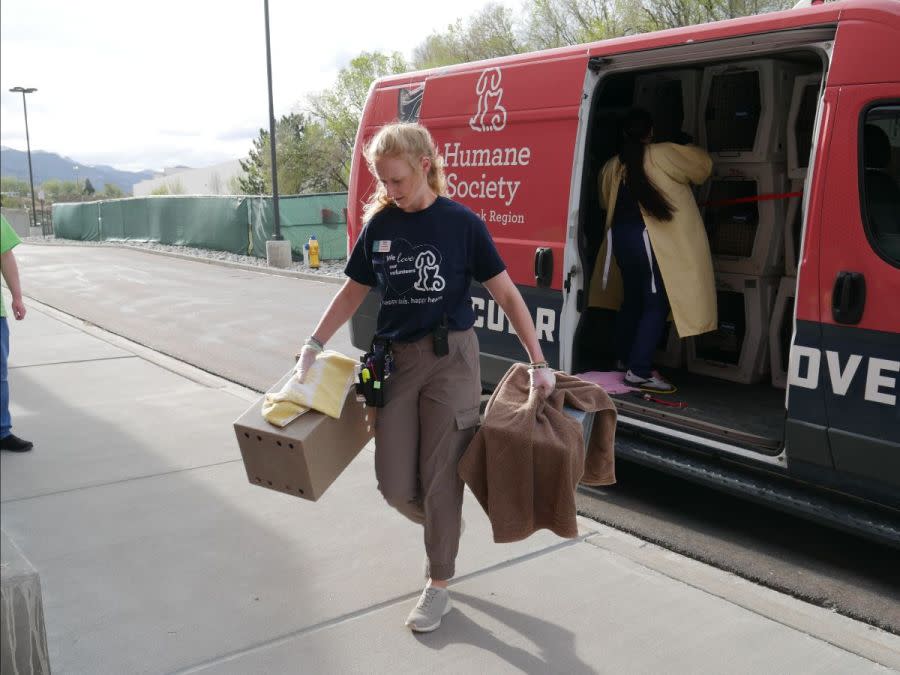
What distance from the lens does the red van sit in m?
3.66

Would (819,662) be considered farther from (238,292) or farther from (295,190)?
(295,190)

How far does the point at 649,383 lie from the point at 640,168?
133cm

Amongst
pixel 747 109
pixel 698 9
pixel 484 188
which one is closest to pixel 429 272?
pixel 484 188

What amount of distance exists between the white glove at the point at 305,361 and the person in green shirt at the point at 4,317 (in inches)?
95.6

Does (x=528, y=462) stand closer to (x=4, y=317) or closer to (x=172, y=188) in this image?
(x=4, y=317)

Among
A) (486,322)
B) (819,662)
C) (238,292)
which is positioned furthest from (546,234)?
(238,292)

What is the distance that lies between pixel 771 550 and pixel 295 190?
1991 inches

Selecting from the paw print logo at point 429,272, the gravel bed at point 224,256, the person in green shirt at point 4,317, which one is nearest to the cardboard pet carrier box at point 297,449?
the paw print logo at point 429,272

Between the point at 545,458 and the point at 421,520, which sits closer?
the point at 545,458

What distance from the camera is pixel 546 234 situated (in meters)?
5.00

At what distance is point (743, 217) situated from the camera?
581 centimetres

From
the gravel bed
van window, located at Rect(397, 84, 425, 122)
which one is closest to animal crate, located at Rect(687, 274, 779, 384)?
van window, located at Rect(397, 84, 425, 122)

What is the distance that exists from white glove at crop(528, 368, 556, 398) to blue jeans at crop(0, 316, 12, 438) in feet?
11.2

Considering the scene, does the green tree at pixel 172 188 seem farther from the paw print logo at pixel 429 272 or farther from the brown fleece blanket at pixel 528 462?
the brown fleece blanket at pixel 528 462
